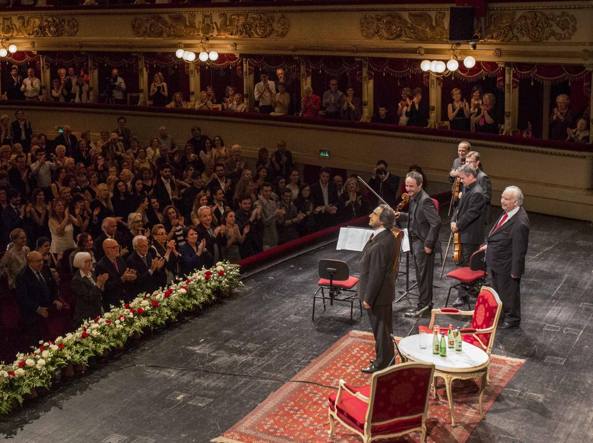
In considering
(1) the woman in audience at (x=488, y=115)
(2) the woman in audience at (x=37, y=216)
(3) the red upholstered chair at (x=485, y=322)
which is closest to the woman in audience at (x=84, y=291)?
(2) the woman in audience at (x=37, y=216)

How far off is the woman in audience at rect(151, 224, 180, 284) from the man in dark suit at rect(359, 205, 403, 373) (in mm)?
3189

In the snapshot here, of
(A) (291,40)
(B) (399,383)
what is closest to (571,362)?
(B) (399,383)

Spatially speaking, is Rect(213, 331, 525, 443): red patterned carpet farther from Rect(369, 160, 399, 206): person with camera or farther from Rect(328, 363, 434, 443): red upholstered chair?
Rect(369, 160, 399, 206): person with camera

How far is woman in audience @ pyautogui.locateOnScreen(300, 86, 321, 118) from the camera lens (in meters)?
18.7

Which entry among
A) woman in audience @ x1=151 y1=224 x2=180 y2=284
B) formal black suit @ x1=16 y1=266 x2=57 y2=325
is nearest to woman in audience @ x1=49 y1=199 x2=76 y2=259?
woman in audience @ x1=151 y1=224 x2=180 y2=284

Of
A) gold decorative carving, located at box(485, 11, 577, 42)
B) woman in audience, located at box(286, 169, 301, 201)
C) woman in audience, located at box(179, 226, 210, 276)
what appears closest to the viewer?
woman in audience, located at box(179, 226, 210, 276)

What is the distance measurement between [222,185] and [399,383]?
884 cm

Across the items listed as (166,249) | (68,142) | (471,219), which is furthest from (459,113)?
(68,142)

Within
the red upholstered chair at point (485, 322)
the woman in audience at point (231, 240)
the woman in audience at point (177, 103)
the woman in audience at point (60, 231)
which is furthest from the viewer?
the woman in audience at point (177, 103)

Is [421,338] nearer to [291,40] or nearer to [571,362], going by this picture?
[571,362]

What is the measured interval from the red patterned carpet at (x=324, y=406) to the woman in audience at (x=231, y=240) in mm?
3321

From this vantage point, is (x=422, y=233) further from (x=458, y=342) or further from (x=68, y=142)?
(x=68, y=142)

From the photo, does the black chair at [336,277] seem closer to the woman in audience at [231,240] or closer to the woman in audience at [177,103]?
the woman in audience at [231,240]

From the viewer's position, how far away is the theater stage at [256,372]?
7984 millimetres
